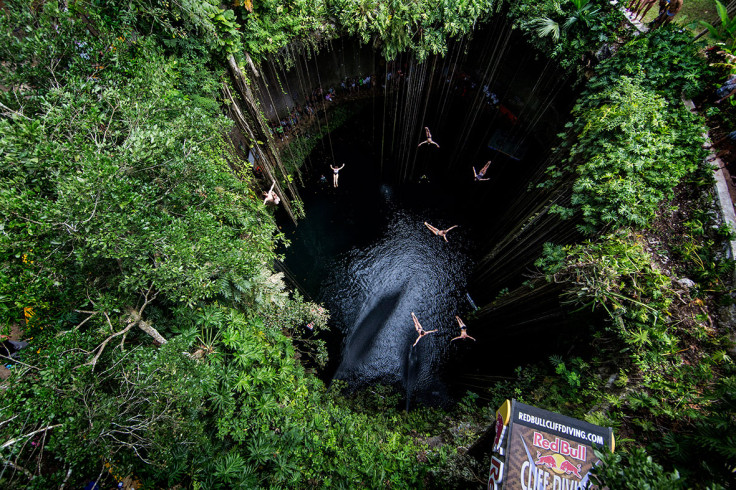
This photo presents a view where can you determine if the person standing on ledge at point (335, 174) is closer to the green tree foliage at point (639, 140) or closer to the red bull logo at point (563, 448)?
the green tree foliage at point (639, 140)

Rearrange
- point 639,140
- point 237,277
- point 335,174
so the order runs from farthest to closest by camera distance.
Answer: point 335,174 → point 639,140 → point 237,277

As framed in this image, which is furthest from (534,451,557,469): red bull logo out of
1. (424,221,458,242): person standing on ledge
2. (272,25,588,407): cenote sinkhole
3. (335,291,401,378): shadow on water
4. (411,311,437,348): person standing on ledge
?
(424,221,458,242): person standing on ledge

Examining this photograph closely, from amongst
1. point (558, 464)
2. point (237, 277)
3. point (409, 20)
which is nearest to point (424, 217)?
point (409, 20)

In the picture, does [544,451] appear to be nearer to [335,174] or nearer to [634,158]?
[634,158]

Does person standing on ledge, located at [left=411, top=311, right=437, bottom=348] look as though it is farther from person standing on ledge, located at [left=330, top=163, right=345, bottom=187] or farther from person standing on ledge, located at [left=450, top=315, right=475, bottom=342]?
person standing on ledge, located at [left=330, top=163, right=345, bottom=187]

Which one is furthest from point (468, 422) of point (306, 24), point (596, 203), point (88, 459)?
point (306, 24)

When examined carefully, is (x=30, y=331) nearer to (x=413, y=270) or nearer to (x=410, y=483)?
(x=410, y=483)
